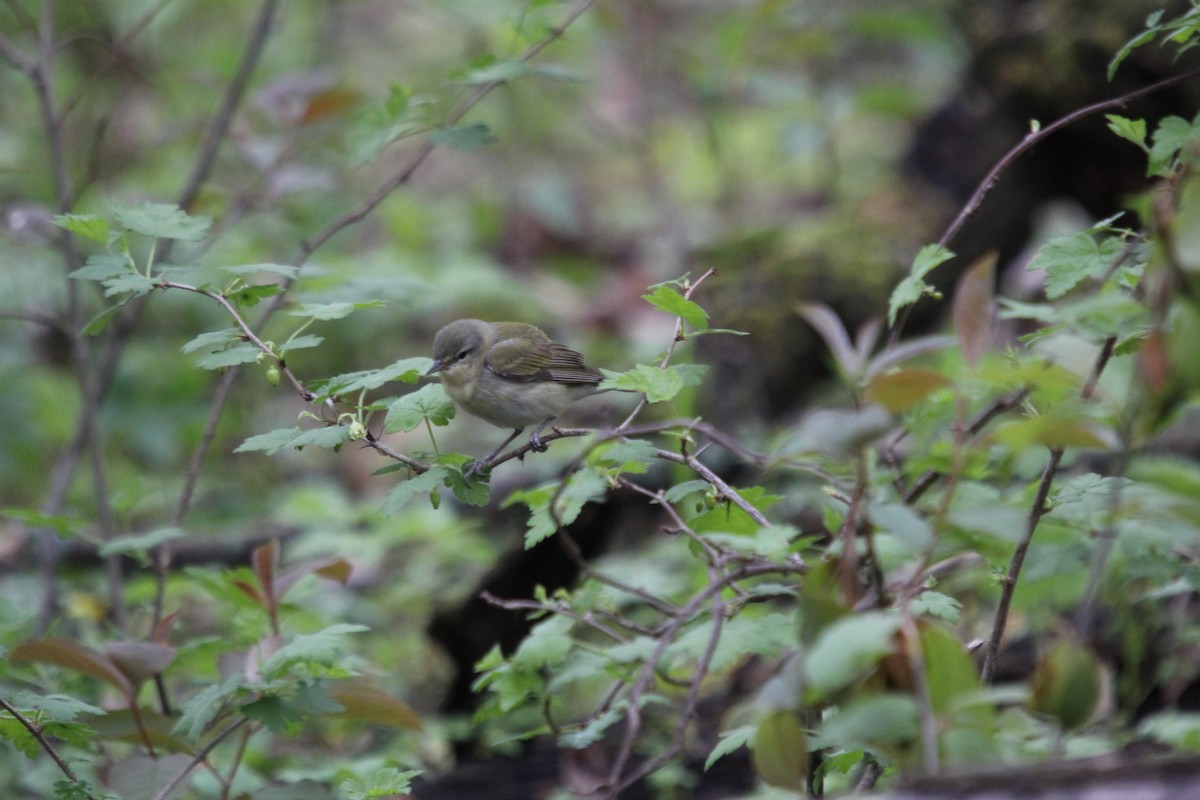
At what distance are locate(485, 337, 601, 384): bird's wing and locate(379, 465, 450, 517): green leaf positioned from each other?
4.34 feet

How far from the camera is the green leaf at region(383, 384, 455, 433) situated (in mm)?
2039

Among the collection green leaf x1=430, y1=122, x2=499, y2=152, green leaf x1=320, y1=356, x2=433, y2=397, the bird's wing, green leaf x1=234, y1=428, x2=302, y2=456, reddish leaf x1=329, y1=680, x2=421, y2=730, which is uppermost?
green leaf x1=430, y1=122, x2=499, y2=152

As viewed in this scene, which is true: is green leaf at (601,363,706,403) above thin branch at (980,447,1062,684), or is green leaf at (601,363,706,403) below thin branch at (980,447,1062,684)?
above

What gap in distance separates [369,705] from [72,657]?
2.01 ft

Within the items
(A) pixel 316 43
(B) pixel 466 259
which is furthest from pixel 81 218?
(A) pixel 316 43

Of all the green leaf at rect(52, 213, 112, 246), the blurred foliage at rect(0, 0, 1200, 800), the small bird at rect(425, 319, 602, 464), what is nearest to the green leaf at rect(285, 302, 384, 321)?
the blurred foliage at rect(0, 0, 1200, 800)

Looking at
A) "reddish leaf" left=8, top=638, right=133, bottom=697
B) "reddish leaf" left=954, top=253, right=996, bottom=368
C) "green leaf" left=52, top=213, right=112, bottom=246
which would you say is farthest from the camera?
"reddish leaf" left=8, top=638, right=133, bottom=697

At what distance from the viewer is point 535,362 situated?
3.38 m

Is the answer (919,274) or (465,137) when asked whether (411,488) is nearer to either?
(919,274)

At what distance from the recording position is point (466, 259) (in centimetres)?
747

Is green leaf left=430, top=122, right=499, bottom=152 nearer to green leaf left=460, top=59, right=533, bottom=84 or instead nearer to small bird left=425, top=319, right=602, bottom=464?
green leaf left=460, top=59, right=533, bottom=84

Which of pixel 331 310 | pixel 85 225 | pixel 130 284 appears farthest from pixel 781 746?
pixel 85 225

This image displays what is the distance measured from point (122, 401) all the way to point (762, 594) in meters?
5.56

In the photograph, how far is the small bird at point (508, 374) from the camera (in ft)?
10.7
